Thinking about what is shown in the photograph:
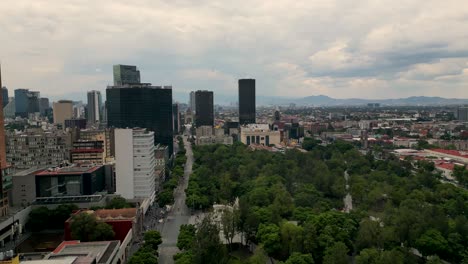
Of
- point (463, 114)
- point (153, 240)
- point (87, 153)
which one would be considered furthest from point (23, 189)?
point (463, 114)

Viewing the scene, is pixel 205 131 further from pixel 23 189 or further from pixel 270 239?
pixel 270 239

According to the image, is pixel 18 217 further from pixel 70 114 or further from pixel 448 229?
pixel 70 114

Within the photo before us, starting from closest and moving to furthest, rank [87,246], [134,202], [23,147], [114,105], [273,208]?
[87,246]
[273,208]
[134,202]
[23,147]
[114,105]

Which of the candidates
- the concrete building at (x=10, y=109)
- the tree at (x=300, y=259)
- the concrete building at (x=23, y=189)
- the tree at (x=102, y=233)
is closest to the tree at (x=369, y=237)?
the tree at (x=300, y=259)

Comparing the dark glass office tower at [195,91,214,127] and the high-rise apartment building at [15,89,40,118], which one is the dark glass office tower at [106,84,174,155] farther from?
the high-rise apartment building at [15,89,40,118]

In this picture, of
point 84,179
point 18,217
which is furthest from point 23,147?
point 18,217

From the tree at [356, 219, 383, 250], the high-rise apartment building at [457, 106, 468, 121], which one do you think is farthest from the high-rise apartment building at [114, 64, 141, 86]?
the high-rise apartment building at [457, 106, 468, 121]
